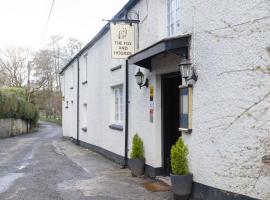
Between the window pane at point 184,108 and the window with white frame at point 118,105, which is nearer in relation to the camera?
the window pane at point 184,108

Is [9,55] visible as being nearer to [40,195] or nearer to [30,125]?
[30,125]

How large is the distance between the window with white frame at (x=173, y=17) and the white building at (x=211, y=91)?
0.01 meters

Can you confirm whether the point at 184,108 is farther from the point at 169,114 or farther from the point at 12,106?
the point at 12,106

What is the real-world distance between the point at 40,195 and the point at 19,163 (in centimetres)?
619

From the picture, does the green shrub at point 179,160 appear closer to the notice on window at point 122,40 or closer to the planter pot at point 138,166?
the planter pot at point 138,166

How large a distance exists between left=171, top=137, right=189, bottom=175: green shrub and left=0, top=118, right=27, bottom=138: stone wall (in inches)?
1094

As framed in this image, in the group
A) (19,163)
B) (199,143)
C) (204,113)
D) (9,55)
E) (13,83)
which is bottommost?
(19,163)

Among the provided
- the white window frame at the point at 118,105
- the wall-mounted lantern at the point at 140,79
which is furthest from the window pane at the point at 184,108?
the white window frame at the point at 118,105

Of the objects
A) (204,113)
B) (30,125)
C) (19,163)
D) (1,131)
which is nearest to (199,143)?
(204,113)

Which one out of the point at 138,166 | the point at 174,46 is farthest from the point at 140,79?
the point at 174,46

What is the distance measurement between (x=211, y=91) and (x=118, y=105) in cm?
750

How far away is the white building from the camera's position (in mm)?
6637

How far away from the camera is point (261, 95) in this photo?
658 centimetres

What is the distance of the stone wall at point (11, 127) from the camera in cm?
3400
